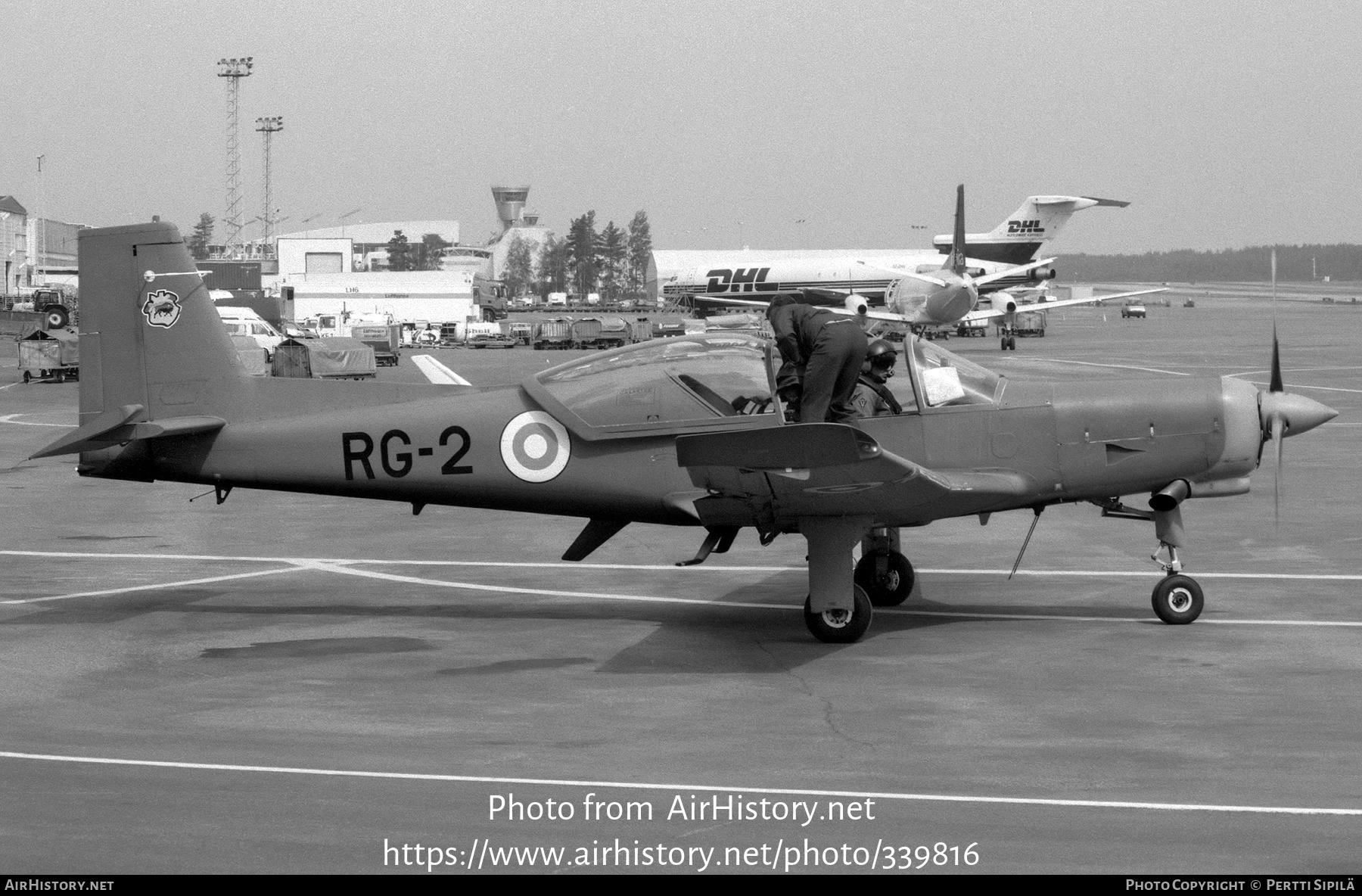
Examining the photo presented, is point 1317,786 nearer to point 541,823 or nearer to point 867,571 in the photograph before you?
point 541,823

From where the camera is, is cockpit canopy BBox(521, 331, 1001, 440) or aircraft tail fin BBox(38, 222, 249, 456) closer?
cockpit canopy BBox(521, 331, 1001, 440)

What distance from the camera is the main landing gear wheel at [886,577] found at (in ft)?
39.4

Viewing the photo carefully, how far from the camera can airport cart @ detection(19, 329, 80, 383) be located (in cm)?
4653

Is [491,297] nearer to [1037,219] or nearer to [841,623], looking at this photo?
[1037,219]

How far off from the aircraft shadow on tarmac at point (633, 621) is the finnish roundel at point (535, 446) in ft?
4.08

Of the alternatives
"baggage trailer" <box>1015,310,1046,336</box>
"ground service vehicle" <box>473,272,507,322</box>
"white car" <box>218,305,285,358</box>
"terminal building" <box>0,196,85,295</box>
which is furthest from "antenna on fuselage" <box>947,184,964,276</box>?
"terminal building" <box>0,196,85,295</box>

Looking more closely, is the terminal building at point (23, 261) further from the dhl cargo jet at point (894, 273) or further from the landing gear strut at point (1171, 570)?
the landing gear strut at point (1171, 570)

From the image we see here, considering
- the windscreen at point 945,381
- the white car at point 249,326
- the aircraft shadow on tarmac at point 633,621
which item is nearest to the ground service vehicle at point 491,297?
the white car at point 249,326

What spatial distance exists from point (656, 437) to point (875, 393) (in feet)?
5.62

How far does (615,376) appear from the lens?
1134 cm

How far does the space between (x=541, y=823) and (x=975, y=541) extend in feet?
32.6

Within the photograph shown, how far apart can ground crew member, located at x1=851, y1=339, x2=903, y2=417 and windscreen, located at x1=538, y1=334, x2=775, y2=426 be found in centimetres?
71

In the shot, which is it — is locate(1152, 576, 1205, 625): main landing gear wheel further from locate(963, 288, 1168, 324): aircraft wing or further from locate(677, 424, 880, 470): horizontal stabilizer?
locate(963, 288, 1168, 324): aircraft wing

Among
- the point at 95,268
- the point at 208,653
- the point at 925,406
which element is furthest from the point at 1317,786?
the point at 95,268
